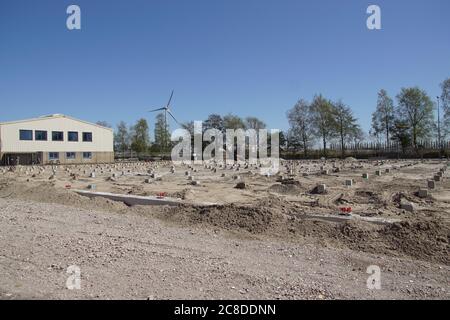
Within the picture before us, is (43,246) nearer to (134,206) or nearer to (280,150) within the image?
(134,206)

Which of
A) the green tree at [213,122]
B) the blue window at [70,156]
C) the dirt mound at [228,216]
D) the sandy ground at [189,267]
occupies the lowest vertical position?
the sandy ground at [189,267]

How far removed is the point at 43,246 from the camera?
580 centimetres

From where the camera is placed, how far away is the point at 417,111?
156ft

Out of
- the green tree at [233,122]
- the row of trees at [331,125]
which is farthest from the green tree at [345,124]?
the green tree at [233,122]

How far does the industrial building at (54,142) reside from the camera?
43125mm

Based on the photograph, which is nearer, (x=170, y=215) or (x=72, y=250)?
(x=72, y=250)

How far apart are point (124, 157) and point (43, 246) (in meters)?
64.5

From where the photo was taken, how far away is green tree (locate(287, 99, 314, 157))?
57562 millimetres

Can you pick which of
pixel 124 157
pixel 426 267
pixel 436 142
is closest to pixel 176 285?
pixel 426 267

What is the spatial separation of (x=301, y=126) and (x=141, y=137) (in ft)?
99.9

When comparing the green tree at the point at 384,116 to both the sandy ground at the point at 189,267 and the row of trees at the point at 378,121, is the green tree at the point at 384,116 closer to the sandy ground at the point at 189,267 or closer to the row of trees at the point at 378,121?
the row of trees at the point at 378,121

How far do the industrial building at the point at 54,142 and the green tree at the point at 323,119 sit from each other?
3488 centimetres

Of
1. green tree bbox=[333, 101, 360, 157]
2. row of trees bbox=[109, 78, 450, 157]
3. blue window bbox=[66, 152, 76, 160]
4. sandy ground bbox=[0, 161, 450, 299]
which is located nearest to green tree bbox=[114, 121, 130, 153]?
row of trees bbox=[109, 78, 450, 157]

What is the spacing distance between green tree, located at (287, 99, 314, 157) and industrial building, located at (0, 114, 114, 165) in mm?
31338
